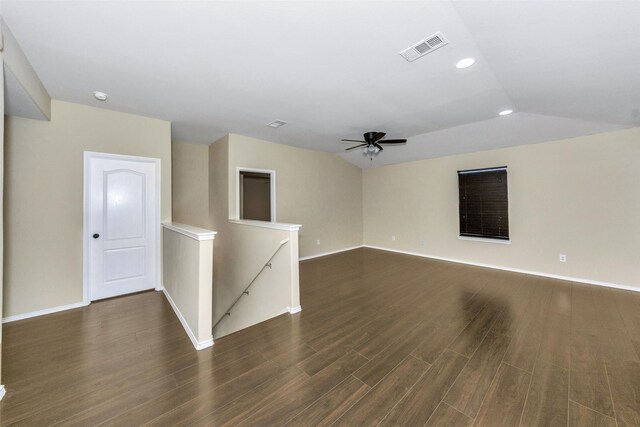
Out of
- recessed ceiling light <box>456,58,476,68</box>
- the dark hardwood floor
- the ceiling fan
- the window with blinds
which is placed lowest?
the dark hardwood floor

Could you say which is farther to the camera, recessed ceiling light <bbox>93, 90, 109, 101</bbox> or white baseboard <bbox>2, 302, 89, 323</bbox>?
recessed ceiling light <bbox>93, 90, 109, 101</bbox>

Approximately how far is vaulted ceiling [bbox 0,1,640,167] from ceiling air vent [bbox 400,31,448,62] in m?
0.07

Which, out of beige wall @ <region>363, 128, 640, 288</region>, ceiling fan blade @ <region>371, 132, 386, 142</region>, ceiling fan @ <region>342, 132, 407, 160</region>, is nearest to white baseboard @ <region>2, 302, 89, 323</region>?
ceiling fan @ <region>342, 132, 407, 160</region>

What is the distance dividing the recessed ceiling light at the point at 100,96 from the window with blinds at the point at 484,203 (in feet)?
20.3

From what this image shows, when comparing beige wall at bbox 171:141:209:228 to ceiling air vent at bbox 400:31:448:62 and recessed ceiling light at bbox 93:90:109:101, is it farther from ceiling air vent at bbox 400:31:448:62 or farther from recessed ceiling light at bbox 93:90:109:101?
ceiling air vent at bbox 400:31:448:62

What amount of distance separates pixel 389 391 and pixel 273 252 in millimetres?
2223

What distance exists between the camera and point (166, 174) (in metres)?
3.77

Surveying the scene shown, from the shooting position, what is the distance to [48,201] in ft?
9.64

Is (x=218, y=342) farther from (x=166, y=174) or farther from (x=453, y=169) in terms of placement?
(x=453, y=169)

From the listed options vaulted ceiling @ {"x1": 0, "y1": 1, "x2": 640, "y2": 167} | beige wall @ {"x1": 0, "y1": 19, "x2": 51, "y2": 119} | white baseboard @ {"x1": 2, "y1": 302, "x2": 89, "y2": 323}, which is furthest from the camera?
white baseboard @ {"x1": 2, "y1": 302, "x2": 89, "y2": 323}

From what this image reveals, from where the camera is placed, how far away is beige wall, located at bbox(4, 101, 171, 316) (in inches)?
108

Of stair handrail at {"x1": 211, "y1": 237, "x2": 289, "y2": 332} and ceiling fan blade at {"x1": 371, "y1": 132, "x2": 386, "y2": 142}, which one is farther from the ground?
ceiling fan blade at {"x1": 371, "y1": 132, "x2": 386, "y2": 142}

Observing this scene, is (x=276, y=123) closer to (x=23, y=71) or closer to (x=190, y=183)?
(x=190, y=183)

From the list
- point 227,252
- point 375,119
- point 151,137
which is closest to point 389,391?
point 375,119
